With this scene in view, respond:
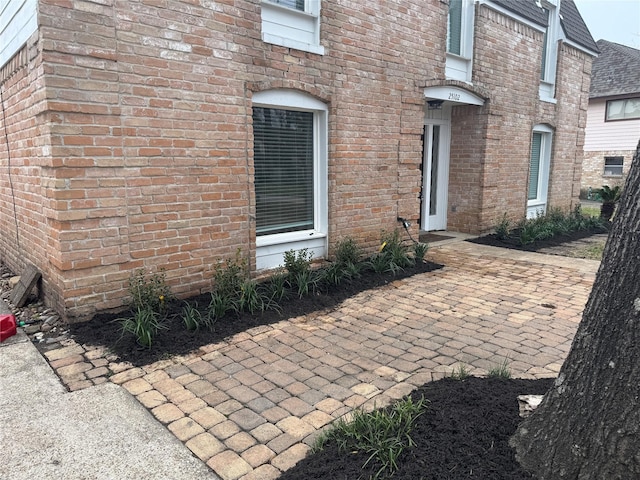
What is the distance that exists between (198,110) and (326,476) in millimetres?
3712

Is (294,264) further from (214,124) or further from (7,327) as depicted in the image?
(7,327)

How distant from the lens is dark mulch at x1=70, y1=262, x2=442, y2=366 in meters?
3.80

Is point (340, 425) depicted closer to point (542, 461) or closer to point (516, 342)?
point (542, 461)

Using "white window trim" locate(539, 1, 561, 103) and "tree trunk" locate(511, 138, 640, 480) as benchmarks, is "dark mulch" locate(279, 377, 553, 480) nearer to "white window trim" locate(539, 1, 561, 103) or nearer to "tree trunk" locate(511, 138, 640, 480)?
"tree trunk" locate(511, 138, 640, 480)

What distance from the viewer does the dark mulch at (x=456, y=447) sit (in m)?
2.15

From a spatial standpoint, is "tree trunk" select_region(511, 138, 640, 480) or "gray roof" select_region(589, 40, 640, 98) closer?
"tree trunk" select_region(511, 138, 640, 480)

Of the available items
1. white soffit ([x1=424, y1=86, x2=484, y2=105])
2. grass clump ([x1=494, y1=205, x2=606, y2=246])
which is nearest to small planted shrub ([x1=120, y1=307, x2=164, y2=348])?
white soffit ([x1=424, y1=86, x2=484, y2=105])

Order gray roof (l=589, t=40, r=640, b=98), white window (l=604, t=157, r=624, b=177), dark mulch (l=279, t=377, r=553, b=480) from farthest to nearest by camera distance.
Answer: white window (l=604, t=157, r=624, b=177)
gray roof (l=589, t=40, r=640, b=98)
dark mulch (l=279, t=377, r=553, b=480)

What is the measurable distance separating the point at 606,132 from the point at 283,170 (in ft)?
72.4

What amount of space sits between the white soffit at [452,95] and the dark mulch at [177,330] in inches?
161

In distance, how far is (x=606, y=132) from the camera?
21.9 m

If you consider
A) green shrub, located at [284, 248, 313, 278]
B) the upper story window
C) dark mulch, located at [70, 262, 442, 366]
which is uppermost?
the upper story window

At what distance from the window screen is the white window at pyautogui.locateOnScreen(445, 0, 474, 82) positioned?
3.74m

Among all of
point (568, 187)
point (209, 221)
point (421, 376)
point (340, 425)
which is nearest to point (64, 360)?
point (209, 221)
